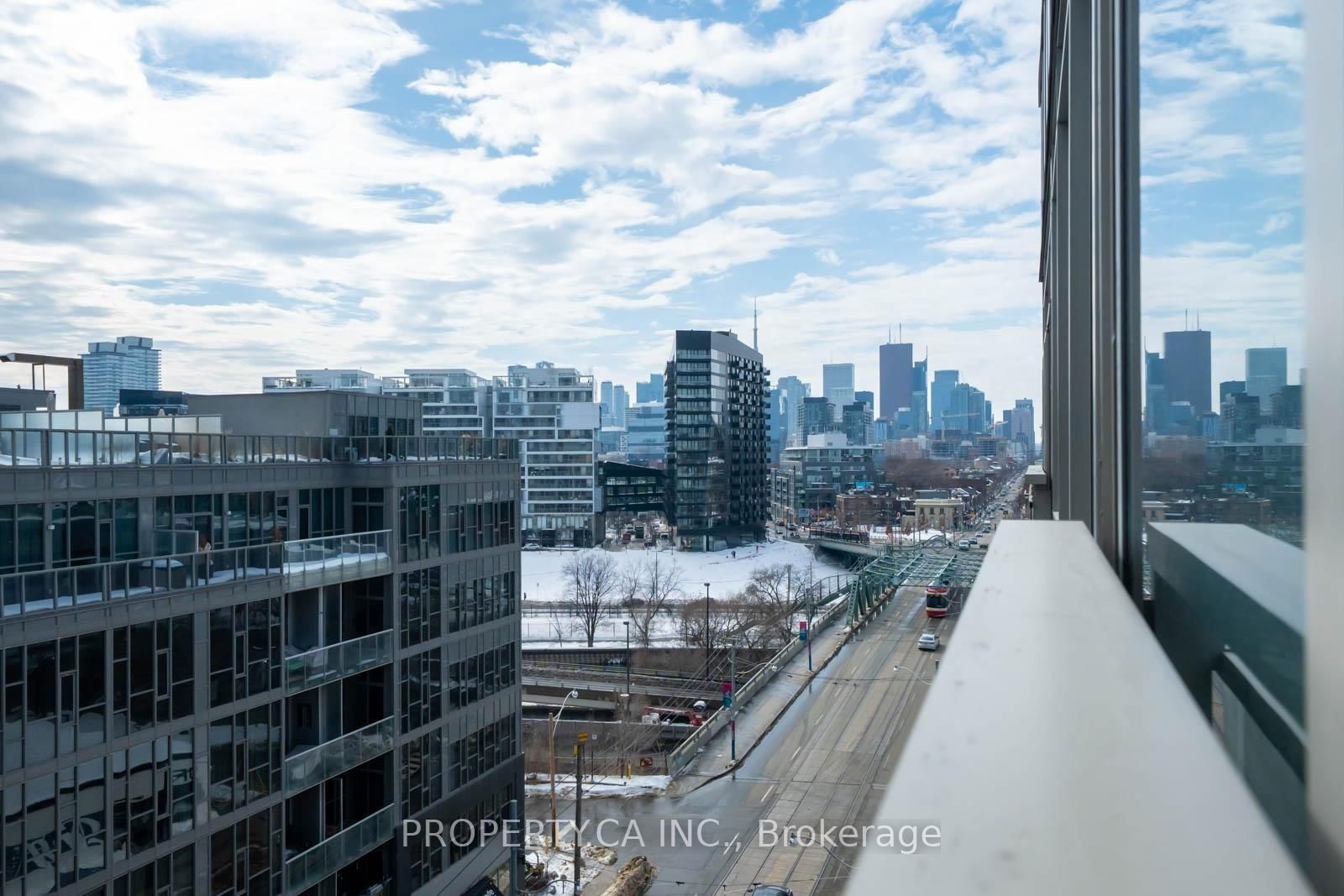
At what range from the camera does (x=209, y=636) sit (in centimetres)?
716

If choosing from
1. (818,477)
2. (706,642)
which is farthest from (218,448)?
(818,477)

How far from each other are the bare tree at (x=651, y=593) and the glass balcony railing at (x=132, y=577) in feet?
57.5

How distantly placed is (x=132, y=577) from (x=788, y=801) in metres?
11.2

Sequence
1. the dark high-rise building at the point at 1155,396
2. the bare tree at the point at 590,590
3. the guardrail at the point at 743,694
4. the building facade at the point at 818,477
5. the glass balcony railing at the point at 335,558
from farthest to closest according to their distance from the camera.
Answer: the building facade at the point at 818,477 < the bare tree at the point at 590,590 < the guardrail at the point at 743,694 < the glass balcony railing at the point at 335,558 < the dark high-rise building at the point at 1155,396

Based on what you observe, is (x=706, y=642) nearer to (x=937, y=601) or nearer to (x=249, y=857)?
(x=937, y=601)

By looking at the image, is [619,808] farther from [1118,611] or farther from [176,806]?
[1118,611]

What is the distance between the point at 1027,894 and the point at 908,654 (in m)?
24.4

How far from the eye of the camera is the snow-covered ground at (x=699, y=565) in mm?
32156

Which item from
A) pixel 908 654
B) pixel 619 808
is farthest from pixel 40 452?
pixel 908 654

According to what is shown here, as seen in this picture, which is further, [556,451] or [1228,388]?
[556,451]

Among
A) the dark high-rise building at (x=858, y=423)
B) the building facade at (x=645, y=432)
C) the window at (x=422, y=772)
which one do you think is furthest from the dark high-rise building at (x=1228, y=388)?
the building facade at (x=645, y=432)

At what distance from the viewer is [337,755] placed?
29.1 ft

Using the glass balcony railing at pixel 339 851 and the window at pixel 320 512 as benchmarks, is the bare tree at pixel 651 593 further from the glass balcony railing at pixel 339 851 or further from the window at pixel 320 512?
the window at pixel 320 512

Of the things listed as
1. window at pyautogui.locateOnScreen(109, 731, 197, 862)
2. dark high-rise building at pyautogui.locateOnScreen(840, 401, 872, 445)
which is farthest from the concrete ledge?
dark high-rise building at pyautogui.locateOnScreen(840, 401, 872, 445)
